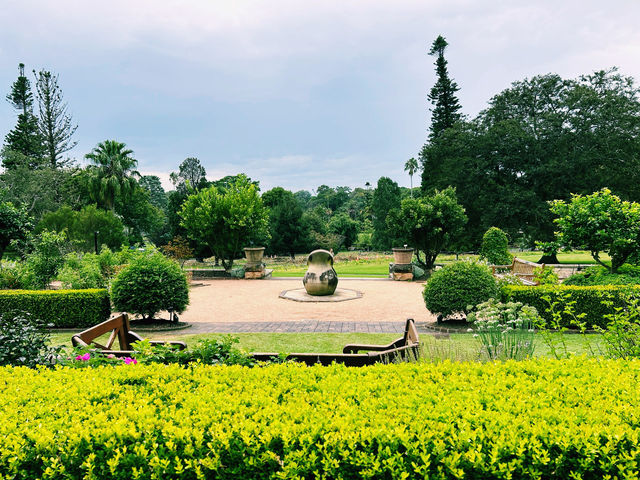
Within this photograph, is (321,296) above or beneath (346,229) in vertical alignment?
beneath

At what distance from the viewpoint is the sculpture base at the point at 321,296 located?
13031mm

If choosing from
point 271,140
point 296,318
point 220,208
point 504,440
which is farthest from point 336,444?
point 271,140

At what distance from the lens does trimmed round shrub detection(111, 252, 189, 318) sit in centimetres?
931

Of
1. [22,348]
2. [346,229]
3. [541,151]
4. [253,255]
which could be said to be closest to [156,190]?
[346,229]

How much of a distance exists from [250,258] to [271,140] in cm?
1834

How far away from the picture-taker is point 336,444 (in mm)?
1897

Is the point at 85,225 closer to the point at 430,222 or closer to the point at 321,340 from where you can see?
the point at 430,222

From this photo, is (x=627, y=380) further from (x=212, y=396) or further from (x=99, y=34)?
(x=99, y=34)

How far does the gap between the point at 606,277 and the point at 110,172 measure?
113 ft

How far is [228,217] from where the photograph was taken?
22047 mm

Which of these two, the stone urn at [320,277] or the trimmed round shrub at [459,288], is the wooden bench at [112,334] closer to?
the trimmed round shrub at [459,288]

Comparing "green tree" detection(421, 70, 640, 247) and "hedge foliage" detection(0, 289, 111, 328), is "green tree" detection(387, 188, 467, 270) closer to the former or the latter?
"green tree" detection(421, 70, 640, 247)

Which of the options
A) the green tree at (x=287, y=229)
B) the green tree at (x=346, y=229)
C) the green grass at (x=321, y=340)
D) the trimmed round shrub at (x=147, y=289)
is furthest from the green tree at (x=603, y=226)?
the green tree at (x=346, y=229)

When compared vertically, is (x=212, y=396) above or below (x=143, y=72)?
below
